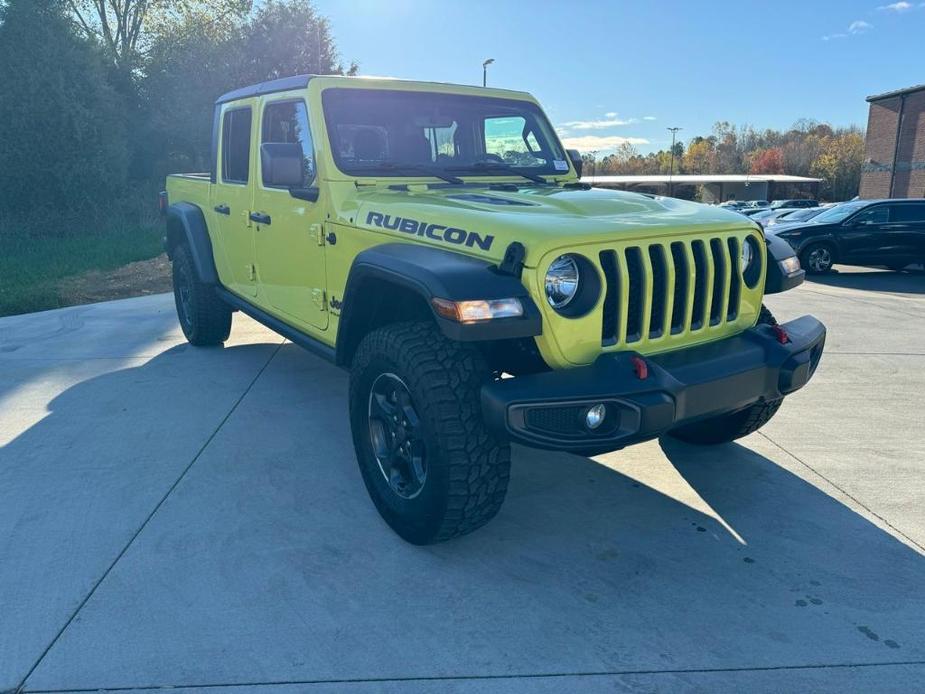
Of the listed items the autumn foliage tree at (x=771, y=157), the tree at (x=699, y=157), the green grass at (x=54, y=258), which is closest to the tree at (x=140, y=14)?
the green grass at (x=54, y=258)

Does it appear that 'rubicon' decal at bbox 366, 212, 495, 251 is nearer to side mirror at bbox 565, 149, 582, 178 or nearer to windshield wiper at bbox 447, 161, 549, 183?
windshield wiper at bbox 447, 161, 549, 183

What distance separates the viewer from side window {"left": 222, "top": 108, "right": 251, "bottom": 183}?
462 centimetres

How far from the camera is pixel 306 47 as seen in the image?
25.1 meters

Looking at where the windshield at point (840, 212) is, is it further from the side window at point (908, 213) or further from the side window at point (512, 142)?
the side window at point (512, 142)

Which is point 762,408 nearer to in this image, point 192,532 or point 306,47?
point 192,532

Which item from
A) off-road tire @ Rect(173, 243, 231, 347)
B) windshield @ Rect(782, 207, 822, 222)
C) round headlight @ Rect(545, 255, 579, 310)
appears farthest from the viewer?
windshield @ Rect(782, 207, 822, 222)

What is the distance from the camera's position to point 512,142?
4.35 meters

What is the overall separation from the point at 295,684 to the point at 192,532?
111 centimetres

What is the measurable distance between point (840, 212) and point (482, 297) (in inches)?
487

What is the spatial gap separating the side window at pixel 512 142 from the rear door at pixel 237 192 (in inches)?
57.9

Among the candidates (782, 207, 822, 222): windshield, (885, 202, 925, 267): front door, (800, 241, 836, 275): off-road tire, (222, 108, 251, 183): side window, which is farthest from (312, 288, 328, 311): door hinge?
(782, 207, 822, 222): windshield

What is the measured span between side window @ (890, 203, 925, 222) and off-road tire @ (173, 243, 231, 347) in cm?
1148

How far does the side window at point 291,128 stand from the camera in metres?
3.74

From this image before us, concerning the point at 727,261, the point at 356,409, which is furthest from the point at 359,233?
the point at 727,261
